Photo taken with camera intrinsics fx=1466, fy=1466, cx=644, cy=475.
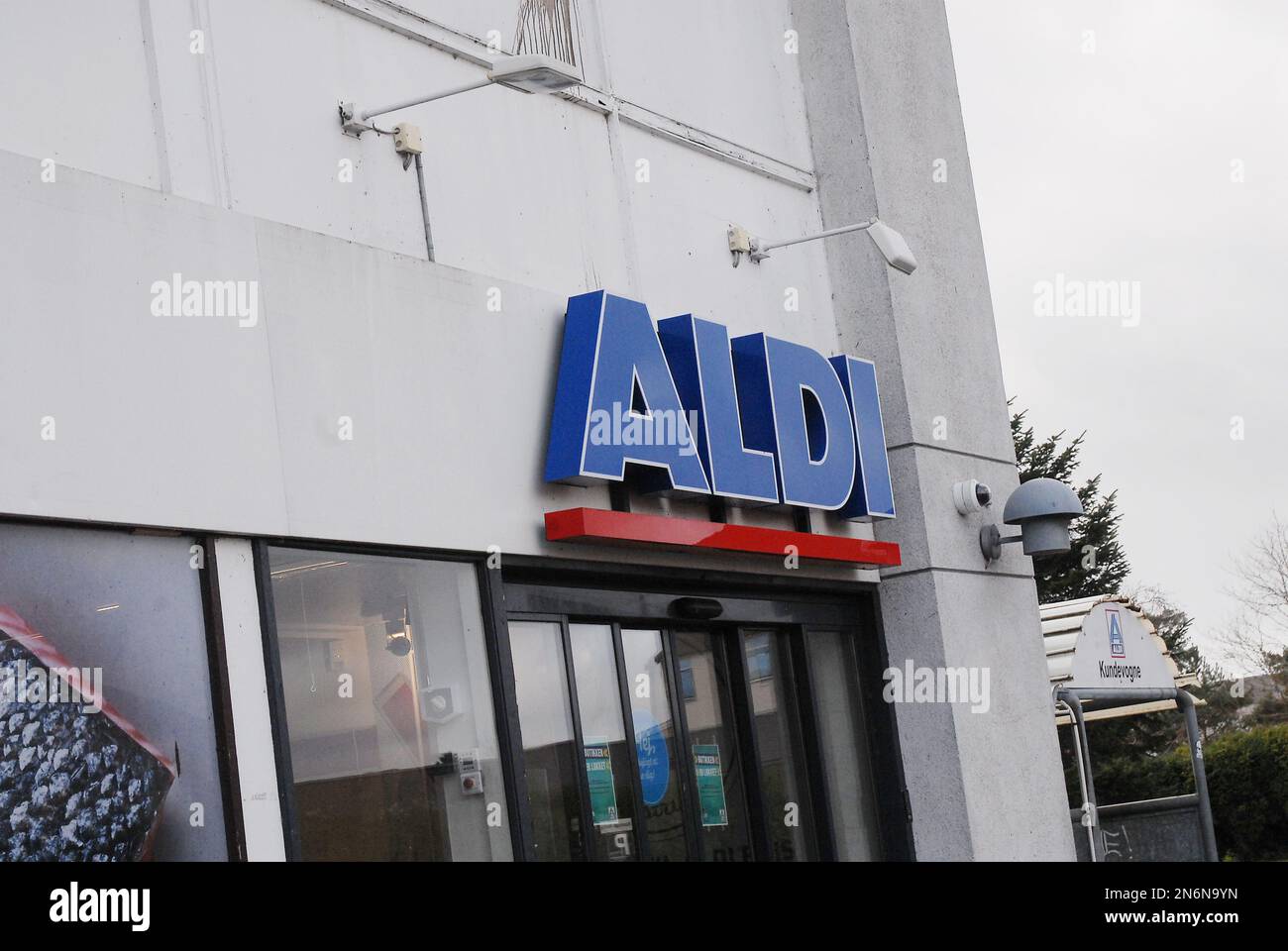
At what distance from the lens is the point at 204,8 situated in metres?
6.07

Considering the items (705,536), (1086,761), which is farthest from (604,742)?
(1086,761)

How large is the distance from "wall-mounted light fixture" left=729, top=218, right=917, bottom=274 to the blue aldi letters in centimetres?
77

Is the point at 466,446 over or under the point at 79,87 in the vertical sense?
under

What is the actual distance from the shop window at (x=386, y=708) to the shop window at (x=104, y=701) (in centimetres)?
43

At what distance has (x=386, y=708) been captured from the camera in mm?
6219

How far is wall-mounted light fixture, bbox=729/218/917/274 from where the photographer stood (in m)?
8.82

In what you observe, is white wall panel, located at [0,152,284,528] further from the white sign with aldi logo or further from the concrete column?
the white sign with aldi logo

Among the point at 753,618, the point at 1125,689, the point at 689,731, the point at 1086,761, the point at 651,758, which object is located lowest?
the point at 1086,761

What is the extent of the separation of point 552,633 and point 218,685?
2.29m

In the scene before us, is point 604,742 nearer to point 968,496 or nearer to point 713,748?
point 713,748

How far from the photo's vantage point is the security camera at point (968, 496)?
10305 mm

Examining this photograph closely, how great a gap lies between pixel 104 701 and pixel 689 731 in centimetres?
399
